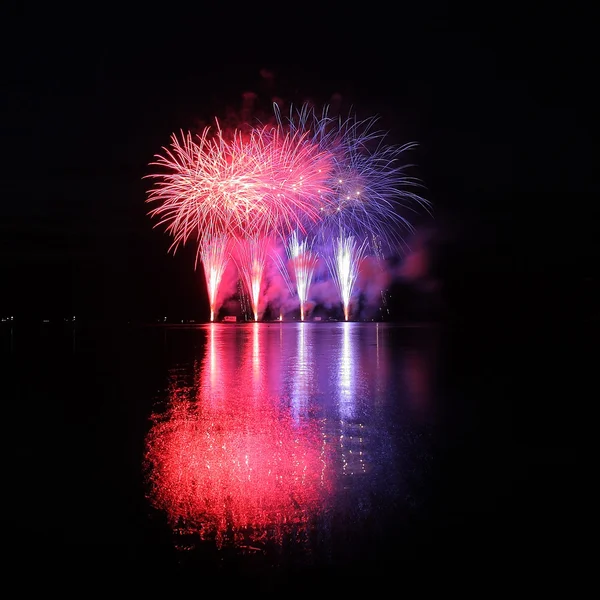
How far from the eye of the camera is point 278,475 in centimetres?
509

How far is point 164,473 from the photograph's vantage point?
516 cm

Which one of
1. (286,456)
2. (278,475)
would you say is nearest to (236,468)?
(278,475)

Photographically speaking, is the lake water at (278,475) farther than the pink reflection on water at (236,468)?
No

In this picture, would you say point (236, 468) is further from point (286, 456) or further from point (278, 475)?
point (286, 456)

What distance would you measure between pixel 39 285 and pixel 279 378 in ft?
322

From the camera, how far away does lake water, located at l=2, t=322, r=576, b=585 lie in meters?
3.62

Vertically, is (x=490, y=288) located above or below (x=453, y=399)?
above

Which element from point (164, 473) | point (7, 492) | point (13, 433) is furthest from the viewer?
point (13, 433)

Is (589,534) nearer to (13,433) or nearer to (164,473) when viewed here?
(164,473)

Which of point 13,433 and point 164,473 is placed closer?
point 164,473

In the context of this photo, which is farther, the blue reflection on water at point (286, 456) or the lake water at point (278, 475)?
the blue reflection on water at point (286, 456)

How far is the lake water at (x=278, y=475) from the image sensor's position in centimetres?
362

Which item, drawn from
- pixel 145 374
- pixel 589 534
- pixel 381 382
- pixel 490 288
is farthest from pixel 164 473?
pixel 490 288

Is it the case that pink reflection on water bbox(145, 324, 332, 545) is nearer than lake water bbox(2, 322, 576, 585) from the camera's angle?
No
